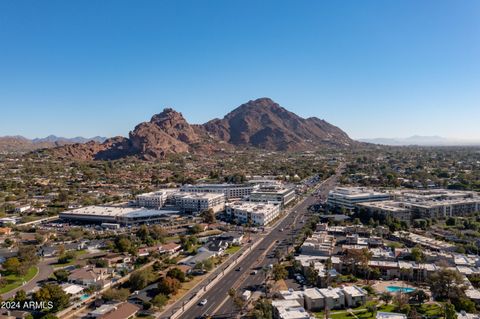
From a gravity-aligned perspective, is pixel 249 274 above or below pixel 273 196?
below

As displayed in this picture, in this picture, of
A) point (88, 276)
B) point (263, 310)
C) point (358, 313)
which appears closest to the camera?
point (263, 310)

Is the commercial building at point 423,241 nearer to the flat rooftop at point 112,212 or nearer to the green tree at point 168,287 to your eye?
the green tree at point 168,287

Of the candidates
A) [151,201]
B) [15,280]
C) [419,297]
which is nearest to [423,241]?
[419,297]

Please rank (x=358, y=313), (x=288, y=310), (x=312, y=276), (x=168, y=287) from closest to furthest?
1. (x=288, y=310)
2. (x=358, y=313)
3. (x=168, y=287)
4. (x=312, y=276)

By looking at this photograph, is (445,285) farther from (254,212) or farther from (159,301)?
(254,212)

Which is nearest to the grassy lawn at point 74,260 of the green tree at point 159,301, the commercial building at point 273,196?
the green tree at point 159,301
